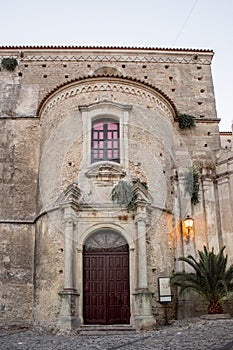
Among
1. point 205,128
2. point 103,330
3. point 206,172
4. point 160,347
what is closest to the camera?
point 160,347

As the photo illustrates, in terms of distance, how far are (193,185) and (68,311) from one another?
6.58 metres

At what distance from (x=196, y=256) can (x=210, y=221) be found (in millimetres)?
1436

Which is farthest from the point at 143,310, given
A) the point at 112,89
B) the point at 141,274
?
the point at 112,89

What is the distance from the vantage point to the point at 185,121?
54.7ft

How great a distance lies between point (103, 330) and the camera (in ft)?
36.7

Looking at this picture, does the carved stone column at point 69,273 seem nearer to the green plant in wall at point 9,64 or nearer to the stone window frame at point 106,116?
the stone window frame at point 106,116

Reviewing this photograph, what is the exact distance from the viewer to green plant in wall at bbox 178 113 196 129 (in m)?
16.7

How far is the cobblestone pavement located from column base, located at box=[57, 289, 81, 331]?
1.27 ft

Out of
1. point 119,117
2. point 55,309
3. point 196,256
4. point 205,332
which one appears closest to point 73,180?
point 119,117

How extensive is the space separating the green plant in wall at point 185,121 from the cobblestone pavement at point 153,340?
8.15 m

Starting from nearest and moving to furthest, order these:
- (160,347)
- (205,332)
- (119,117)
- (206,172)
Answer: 1. (160,347)
2. (205,332)
3. (119,117)
4. (206,172)

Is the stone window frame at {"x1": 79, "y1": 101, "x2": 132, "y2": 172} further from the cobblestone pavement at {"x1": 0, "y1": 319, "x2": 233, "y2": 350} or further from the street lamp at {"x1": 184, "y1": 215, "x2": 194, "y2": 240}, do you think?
the cobblestone pavement at {"x1": 0, "y1": 319, "x2": 233, "y2": 350}

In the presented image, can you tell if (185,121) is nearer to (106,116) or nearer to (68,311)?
(106,116)

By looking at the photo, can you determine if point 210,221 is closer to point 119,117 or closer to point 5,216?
point 119,117
